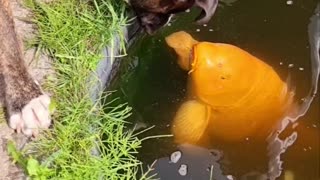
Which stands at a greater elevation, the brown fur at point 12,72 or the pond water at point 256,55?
the brown fur at point 12,72

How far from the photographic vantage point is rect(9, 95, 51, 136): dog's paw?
257 centimetres

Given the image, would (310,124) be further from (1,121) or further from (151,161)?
(1,121)

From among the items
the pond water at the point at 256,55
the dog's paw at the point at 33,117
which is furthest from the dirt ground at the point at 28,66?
the pond water at the point at 256,55

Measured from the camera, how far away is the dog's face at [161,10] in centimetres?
286

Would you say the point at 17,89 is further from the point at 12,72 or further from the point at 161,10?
the point at 161,10

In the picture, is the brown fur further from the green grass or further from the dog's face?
the dog's face

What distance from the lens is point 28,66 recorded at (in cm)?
278

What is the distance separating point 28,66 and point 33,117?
0.24m

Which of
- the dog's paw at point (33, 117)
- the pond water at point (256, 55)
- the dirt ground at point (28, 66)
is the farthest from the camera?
the pond water at point (256, 55)

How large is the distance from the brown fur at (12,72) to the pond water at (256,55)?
374mm

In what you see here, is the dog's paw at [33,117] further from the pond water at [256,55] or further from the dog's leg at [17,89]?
the pond water at [256,55]

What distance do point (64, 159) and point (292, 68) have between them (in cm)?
105

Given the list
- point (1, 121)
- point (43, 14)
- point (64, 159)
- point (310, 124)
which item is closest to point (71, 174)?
point (64, 159)

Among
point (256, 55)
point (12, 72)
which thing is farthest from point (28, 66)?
point (256, 55)
